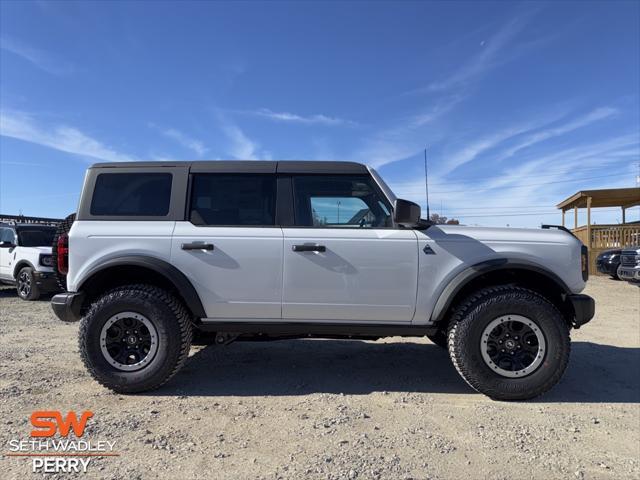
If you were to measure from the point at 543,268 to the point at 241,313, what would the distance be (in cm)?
263

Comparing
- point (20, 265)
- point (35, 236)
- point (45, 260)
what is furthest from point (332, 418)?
point (35, 236)

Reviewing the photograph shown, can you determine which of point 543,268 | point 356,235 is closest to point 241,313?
point 356,235

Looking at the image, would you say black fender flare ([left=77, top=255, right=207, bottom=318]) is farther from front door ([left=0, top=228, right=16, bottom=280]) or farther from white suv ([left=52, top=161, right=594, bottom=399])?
front door ([left=0, top=228, right=16, bottom=280])

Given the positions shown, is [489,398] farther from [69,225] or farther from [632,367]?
[69,225]

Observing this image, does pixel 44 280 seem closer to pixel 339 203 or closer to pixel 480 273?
pixel 339 203

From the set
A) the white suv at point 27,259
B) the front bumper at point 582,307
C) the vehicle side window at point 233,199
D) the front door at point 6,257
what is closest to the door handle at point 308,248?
the vehicle side window at point 233,199

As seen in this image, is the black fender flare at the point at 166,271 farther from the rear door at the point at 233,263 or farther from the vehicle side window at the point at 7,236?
the vehicle side window at the point at 7,236

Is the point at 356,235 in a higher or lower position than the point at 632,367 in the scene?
higher

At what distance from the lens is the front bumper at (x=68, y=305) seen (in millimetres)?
3746

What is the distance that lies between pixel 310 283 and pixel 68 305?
2.10 metres

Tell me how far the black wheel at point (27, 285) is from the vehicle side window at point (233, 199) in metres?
7.42

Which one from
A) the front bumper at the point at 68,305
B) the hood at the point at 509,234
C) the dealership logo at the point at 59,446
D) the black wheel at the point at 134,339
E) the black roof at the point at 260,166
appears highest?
the black roof at the point at 260,166

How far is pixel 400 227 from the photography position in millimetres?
3799

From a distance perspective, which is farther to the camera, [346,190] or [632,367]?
[632,367]
